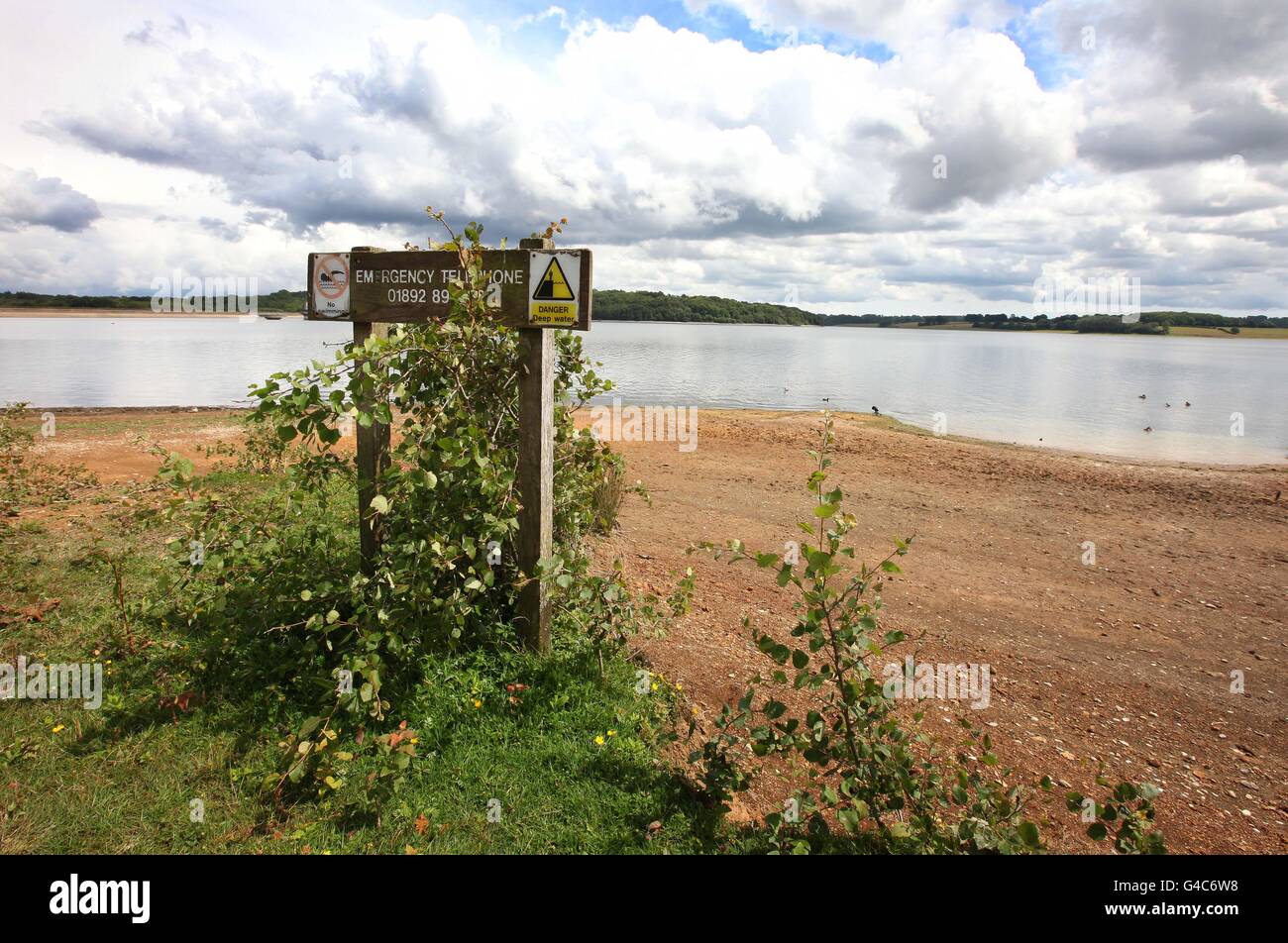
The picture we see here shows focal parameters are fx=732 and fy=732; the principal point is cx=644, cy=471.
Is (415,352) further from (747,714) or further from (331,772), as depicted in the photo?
(747,714)

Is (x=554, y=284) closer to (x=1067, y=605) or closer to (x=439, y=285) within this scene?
(x=439, y=285)

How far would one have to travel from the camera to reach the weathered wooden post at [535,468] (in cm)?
423

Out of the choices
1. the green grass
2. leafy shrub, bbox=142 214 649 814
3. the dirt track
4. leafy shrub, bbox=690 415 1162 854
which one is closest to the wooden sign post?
leafy shrub, bbox=142 214 649 814

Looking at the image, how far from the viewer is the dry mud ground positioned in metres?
4.32

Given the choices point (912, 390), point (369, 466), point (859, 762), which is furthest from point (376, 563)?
point (912, 390)

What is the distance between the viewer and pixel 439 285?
4.38 metres

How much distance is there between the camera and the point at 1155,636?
6.14 meters

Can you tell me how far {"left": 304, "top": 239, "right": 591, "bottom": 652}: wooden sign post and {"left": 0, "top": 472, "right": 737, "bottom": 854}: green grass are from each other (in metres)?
0.53

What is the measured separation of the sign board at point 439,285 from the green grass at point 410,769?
4.55ft

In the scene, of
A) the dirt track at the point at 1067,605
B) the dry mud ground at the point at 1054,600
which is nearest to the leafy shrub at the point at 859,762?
the dry mud ground at the point at 1054,600
